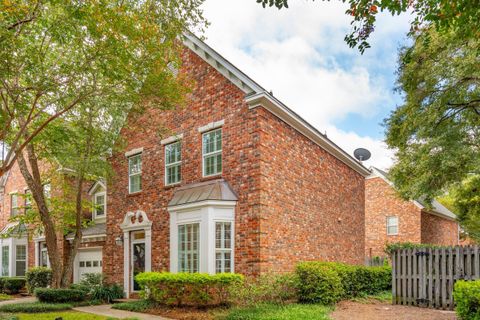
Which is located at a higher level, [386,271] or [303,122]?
[303,122]

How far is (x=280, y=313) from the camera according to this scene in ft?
35.0

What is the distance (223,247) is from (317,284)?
3054 mm

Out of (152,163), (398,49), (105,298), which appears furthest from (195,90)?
(105,298)

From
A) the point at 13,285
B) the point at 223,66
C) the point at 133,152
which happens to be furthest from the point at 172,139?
the point at 13,285

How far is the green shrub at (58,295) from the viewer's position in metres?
15.9

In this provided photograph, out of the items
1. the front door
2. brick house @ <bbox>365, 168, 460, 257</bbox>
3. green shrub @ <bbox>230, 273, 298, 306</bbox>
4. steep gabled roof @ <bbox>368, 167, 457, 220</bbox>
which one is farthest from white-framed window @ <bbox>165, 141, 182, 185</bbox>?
brick house @ <bbox>365, 168, 460, 257</bbox>

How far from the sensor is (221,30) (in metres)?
11.4

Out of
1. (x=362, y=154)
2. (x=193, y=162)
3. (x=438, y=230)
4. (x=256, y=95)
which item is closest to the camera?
(x=256, y=95)

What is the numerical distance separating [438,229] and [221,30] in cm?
2340

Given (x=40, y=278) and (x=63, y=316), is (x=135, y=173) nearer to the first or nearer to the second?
(x=63, y=316)

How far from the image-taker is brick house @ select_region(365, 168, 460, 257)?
25016mm

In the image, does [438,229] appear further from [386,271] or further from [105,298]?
[105,298]

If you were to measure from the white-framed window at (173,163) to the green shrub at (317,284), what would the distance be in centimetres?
571

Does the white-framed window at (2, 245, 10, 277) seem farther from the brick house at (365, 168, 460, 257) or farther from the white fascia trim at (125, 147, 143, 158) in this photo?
the brick house at (365, 168, 460, 257)
